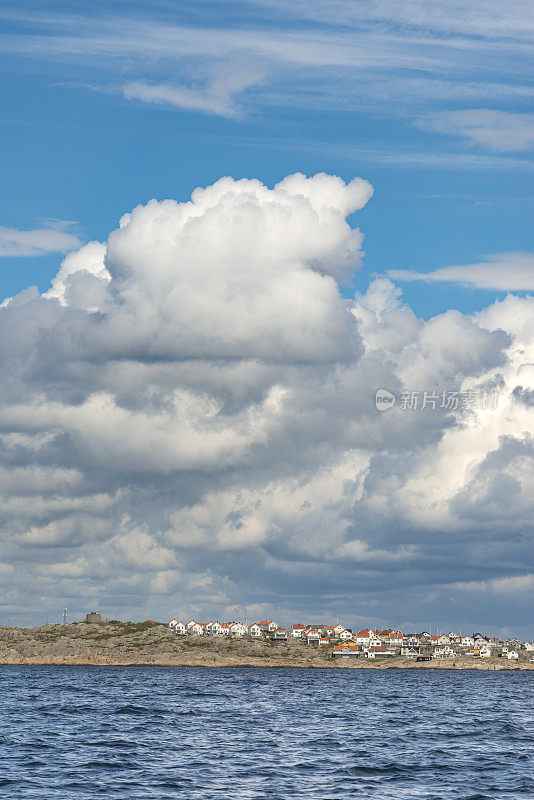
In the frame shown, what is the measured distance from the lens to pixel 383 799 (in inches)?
2008

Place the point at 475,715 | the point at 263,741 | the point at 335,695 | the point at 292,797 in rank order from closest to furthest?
the point at 292,797, the point at 263,741, the point at 475,715, the point at 335,695

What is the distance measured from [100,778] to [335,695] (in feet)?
364

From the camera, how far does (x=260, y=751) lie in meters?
70.3

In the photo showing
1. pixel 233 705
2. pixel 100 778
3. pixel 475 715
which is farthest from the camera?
pixel 233 705

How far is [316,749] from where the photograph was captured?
72.6 meters

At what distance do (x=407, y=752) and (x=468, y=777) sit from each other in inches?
520

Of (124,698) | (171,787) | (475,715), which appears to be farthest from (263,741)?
(124,698)

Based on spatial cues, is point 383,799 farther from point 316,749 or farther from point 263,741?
point 263,741

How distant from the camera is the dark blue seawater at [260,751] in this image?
53.9m

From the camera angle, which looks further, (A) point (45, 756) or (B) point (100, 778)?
(A) point (45, 756)

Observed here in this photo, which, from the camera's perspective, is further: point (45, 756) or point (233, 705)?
point (233, 705)

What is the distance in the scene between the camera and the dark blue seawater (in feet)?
Result: 177

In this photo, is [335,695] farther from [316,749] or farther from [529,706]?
[316,749]

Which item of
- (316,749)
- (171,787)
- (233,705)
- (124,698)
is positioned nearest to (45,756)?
(171,787)
